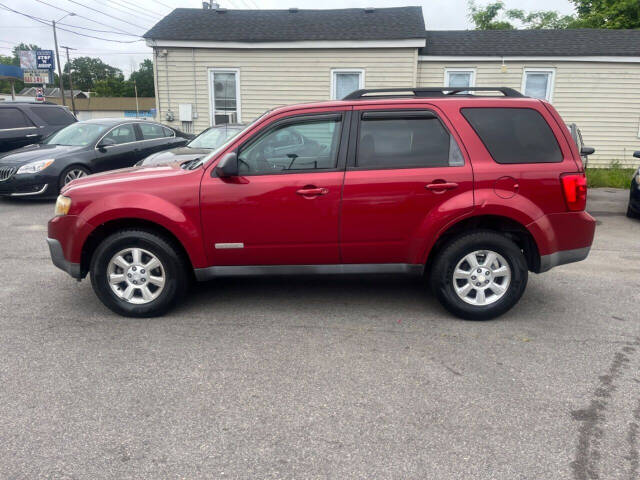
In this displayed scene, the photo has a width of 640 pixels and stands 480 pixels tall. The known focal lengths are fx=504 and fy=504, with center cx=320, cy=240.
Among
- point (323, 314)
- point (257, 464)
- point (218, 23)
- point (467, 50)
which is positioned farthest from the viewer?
point (218, 23)

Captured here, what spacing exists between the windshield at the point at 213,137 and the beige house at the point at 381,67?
4.92 meters

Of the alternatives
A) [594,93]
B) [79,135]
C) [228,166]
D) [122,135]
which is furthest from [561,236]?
[594,93]

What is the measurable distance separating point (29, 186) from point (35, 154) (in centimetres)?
69

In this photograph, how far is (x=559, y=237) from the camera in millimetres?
4203

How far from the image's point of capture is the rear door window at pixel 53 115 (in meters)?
11.9

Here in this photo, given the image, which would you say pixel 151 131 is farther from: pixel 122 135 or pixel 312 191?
pixel 312 191

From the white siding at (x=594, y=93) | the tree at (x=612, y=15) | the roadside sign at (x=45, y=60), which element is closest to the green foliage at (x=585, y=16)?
the tree at (x=612, y=15)

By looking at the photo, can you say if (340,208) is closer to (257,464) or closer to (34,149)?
(257,464)

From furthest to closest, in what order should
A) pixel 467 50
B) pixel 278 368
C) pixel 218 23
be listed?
pixel 218 23, pixel 467 50, pixel 278 368

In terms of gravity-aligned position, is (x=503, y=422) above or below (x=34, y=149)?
below

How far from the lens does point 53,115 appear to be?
12172 mm

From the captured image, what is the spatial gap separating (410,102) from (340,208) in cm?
108

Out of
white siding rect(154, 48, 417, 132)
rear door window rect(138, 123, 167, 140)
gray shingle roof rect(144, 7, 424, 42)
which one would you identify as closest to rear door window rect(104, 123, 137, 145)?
rear door window rect(138, 123, 167, 140)

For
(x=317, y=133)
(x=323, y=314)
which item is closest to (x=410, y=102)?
(x=317, y=133)
